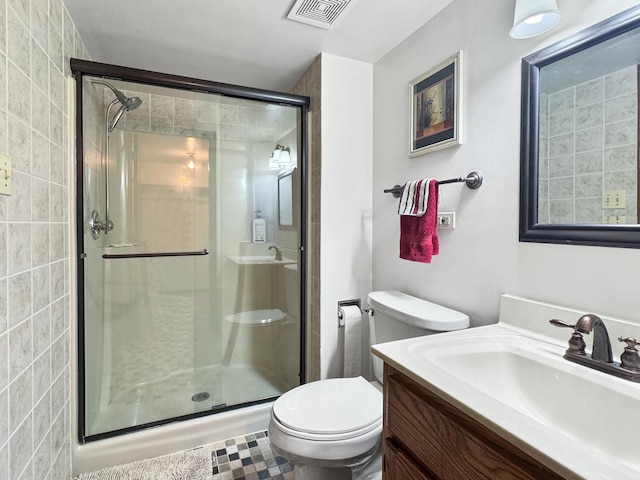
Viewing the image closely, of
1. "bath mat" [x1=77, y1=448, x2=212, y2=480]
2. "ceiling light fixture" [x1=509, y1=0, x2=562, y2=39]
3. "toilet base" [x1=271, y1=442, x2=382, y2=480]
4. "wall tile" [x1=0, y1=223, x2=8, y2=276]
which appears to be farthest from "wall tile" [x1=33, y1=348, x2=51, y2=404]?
"ceiling light fixture" [x1=509, y1=0, x2=562, y2=39]

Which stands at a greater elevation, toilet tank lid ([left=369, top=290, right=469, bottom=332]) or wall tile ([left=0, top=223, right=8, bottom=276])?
wall tile ([left=0, top=223, right=8, bottom=276])

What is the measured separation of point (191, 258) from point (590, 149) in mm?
1984

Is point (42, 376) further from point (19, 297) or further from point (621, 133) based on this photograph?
point (621, 133)

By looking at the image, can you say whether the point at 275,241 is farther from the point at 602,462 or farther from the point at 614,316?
the point at 602,462

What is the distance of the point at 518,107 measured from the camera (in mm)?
1108

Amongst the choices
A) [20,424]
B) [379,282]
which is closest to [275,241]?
[379,282]

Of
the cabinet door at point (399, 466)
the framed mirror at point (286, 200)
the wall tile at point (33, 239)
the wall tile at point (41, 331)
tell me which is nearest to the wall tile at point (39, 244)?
the wall tile at point (33, 239)

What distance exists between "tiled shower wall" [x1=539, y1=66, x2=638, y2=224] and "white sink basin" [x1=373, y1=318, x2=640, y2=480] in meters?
0.40

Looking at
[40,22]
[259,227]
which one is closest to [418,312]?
[259,227]

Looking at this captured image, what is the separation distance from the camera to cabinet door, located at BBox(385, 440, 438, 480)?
762 millimetres

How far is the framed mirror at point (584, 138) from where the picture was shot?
0.85m

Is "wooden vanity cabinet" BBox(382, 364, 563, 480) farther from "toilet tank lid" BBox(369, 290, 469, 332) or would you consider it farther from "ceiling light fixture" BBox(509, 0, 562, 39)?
"ceiling light fixture" BBox(509, 0, 562, 39)

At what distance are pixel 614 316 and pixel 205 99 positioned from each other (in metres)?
2.02

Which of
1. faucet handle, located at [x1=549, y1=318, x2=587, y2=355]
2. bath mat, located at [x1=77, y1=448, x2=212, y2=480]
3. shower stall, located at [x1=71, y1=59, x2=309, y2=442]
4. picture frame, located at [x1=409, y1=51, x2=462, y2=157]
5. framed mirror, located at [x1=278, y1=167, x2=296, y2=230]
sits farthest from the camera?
framed mirror, located at [x1=278, y1=167, x2=296, y2=230]
